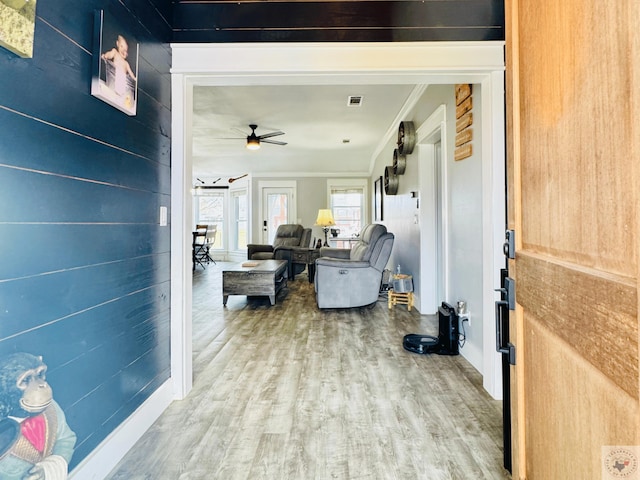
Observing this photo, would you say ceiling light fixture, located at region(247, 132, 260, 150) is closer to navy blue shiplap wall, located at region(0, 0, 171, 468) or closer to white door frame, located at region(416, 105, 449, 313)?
white door frame, located at region(416, 105, 449, 313)

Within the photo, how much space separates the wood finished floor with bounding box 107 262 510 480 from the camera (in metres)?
1.48

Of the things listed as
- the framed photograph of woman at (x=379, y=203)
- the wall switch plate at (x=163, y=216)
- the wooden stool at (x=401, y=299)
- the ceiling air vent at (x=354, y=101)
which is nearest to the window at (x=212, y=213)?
the framed photograph of woman at (x=379, y=203)

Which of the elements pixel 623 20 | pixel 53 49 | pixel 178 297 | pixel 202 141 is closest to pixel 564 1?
pixel 623 20

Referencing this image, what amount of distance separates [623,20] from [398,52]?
1.73m

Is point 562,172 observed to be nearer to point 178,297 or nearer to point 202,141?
point 178,297

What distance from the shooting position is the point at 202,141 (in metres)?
6.61

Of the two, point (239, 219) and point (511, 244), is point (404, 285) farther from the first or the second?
point (239, 219)

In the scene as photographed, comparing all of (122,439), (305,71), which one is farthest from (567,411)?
(305,71)

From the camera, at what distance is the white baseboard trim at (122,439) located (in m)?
1.34

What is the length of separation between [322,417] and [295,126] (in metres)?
4.75

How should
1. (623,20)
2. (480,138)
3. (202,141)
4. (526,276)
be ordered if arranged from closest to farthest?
(623,20)
(526,276)
(480,138)
(202,141)

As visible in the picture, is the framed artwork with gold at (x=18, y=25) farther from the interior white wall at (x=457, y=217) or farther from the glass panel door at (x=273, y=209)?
the glass panel door at (x=273, y=209)

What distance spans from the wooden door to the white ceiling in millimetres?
2402

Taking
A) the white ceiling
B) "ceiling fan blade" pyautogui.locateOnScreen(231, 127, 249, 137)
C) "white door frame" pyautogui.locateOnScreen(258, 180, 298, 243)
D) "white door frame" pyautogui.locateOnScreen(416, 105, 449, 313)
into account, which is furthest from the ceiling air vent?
"white door frame" pyautogui.locateOnScreen(258, 180, 298, 243)
